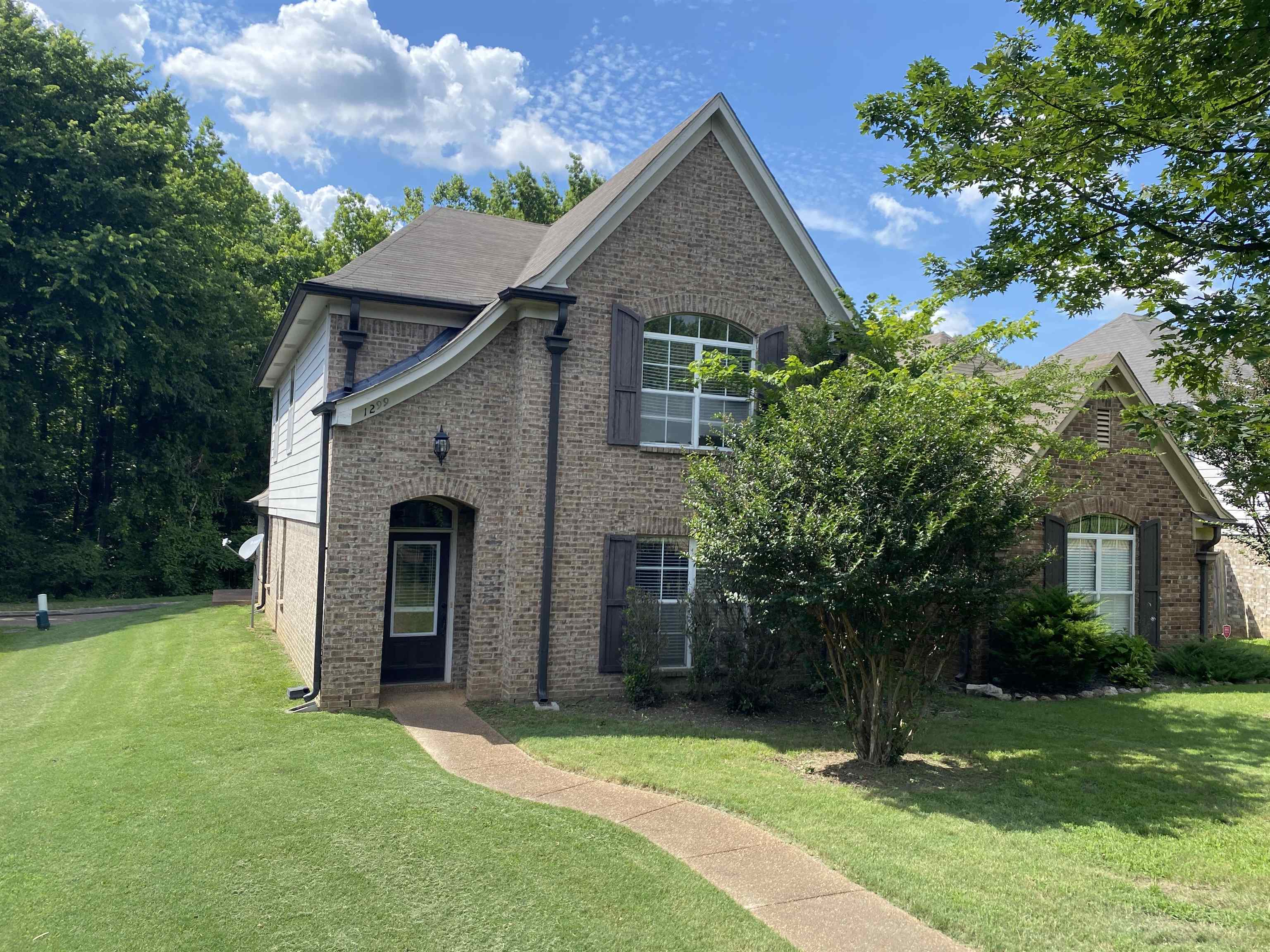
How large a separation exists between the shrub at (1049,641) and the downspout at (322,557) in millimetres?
9936

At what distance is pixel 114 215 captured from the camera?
25.8 metres

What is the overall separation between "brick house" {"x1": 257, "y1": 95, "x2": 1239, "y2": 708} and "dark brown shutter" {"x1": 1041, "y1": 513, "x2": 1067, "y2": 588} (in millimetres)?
5389

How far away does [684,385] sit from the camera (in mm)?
12461

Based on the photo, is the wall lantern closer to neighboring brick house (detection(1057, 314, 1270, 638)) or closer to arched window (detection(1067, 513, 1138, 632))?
arched window (detection(1067, 513, 1138, 632))

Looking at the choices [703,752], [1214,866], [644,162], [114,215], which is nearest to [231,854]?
[703,752]

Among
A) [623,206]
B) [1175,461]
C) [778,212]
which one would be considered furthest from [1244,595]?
[623,206]

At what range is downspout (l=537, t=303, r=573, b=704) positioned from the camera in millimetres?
11391

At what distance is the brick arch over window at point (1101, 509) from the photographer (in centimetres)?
1465

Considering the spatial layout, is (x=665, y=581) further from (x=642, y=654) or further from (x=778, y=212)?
(x=778, y=212)

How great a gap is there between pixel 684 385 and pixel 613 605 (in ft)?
11.3

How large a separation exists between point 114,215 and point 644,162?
21.1 metres

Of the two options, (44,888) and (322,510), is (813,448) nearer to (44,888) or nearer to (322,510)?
(322,510)

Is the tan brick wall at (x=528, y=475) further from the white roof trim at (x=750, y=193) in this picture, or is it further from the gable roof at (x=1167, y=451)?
the gable roof at (x=1167, y=451)

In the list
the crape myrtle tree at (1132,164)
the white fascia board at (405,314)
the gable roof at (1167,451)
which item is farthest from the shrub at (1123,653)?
the white fascia board at (405,314)
